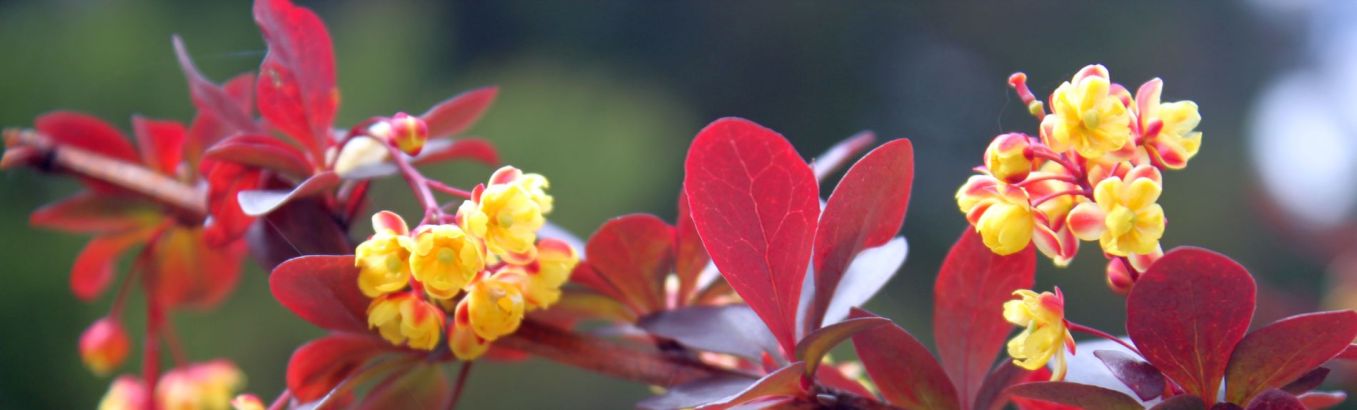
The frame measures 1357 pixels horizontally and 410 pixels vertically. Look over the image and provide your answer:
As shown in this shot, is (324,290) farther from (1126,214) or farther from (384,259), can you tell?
(1126,214)

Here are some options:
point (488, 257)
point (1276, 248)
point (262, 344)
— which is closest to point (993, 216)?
point (488, 257)

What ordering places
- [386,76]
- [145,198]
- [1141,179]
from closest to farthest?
[1141,179] → [145,198] → [386,76]

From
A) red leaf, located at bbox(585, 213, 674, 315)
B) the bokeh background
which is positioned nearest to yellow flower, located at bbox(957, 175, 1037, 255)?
red leaf, located at bbox(585, 213, 674, 315)

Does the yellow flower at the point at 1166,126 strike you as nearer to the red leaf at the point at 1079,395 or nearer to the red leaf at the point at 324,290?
the red leaf at the point at 1079,395

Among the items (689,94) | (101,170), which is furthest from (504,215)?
(689,94)

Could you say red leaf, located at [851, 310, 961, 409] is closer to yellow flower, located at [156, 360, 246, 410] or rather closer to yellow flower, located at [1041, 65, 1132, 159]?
yellow flower, located at [1041, 65, 1132, 159]

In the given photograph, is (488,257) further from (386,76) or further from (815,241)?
(386,76)
